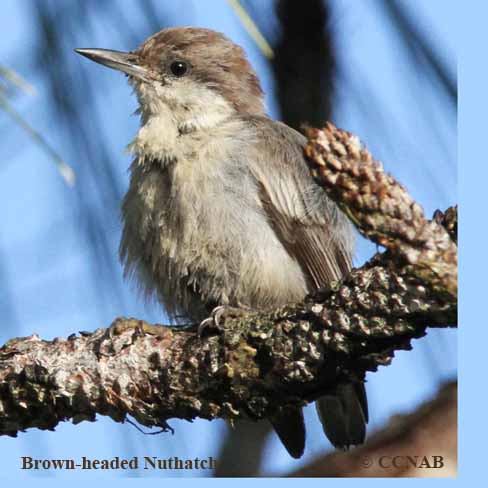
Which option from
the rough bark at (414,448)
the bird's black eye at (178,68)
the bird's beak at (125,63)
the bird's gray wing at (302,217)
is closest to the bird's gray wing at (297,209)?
the bird's gray wing at (302,217)

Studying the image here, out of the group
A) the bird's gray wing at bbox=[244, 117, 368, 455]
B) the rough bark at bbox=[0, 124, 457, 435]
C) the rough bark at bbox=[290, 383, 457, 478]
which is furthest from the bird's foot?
the bird's gray wing at bbox=[244, 117, 368, 455]

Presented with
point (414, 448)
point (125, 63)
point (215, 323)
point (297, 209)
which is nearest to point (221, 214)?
point (297, 209)

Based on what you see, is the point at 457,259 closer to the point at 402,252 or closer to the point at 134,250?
the point at 402,252

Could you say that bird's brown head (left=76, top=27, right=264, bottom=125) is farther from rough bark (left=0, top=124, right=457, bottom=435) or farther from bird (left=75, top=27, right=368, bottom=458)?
rough bark (left=0, top=124, right=457, bottom=435)

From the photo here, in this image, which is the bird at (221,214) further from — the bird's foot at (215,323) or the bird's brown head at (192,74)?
the bird's foot at (215,323)

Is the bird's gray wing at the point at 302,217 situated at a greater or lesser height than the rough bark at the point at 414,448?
greater

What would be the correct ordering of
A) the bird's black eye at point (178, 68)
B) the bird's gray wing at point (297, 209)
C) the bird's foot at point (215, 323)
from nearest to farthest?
the bird's foot at point (215, 323) → the bird's gray wing at point (297, 209) → the bird's black eye at point (178, 68)
